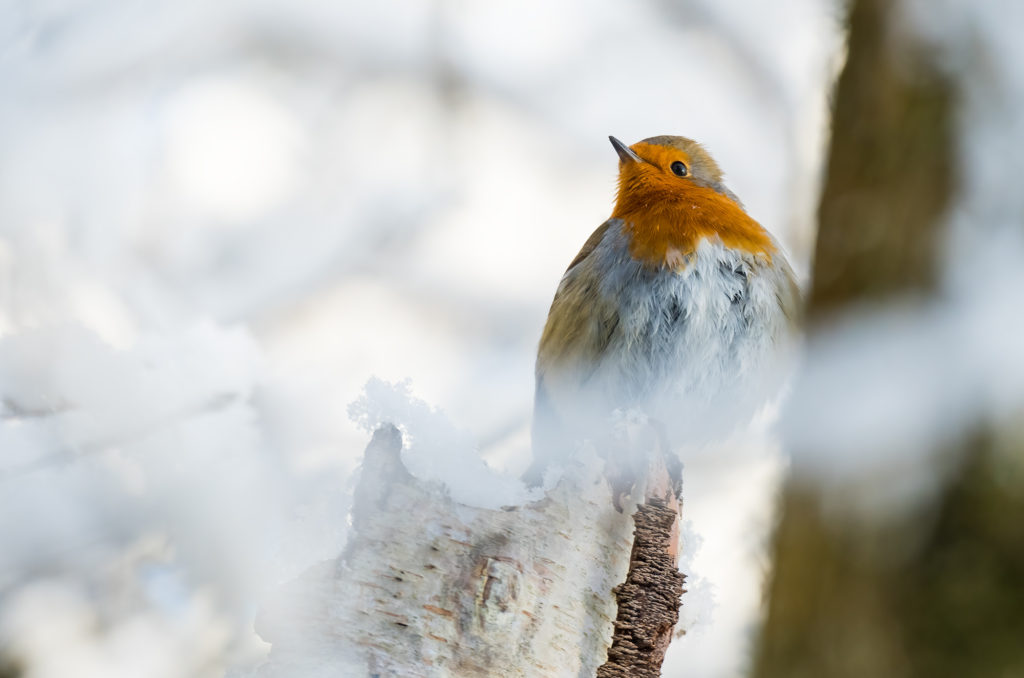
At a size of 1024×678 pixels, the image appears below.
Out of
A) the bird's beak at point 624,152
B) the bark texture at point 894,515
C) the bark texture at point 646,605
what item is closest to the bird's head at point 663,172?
the bird's beak at point 624,152

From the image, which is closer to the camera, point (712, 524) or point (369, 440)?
point (369, 440)

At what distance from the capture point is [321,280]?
3.46 ft

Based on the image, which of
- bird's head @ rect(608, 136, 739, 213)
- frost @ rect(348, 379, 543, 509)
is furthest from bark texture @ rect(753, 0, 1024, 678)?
bird's head @ rect(608, 136, 739, 213)

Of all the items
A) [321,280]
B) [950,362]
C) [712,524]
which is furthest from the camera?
[321,280]

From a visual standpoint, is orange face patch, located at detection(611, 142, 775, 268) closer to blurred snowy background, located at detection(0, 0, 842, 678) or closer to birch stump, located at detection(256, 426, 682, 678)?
blurred snowy background, located at detection(0, 0, 842, 678)

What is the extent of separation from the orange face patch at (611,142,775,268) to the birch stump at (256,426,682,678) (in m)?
0.68

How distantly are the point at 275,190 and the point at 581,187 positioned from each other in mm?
528

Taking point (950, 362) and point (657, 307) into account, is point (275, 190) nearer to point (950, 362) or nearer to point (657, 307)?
point (657, 307)

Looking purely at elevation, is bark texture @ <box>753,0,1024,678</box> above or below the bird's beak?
below

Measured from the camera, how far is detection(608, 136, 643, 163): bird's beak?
1.33 m

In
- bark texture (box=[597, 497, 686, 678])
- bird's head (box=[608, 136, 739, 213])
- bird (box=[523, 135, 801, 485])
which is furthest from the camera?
bird's head (box=[608, 136, 739, 213])

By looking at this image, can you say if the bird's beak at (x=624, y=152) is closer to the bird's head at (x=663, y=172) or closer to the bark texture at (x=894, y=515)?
the bird's head at (x=663, y=172)

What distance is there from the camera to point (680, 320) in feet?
3.81

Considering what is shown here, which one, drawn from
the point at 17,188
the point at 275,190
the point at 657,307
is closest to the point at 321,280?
the point at 275,190
